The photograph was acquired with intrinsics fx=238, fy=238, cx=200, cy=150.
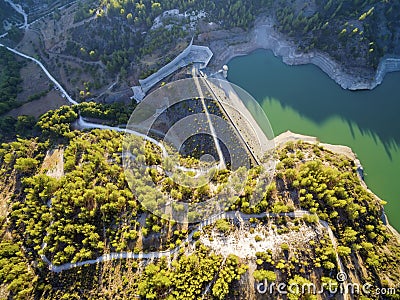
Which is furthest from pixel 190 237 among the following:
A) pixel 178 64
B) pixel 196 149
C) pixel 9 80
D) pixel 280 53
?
pixel 9 80

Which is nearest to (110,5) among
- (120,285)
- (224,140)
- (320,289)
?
(224,140)

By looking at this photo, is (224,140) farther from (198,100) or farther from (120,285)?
(120,285)

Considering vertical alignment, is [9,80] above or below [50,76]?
below

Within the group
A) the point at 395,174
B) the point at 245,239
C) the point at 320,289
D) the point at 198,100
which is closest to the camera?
the point at 320,289

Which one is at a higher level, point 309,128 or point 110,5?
point 110,5

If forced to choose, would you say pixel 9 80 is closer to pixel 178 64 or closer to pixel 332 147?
pixel 178 64

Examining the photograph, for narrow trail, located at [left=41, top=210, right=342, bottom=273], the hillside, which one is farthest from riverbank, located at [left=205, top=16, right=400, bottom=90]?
narrow trail, located at [left=41, top=210, right=342, bottom=273]
